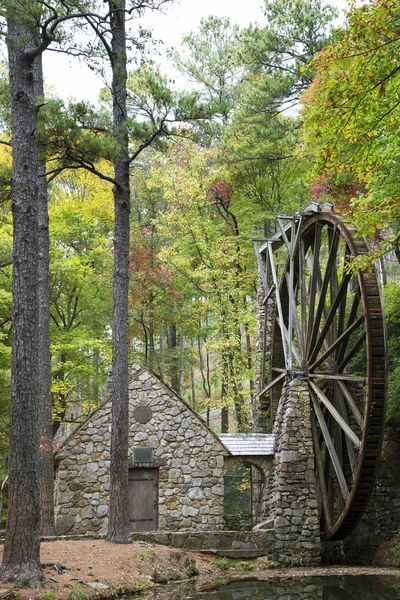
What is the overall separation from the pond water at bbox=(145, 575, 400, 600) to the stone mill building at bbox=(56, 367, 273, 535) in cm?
304

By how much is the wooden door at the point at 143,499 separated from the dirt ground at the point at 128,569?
1.89m

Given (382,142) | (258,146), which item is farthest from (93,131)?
(258,146)

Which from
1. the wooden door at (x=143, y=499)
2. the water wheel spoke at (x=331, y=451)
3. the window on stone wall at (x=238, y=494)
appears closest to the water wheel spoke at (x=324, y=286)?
the water wheel spoke at (x=331, y=451)

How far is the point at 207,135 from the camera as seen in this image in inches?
924

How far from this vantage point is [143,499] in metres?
12.3

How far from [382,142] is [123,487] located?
6.02 metres

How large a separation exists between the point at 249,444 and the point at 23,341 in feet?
22.3

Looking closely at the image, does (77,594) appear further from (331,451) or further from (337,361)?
(337,361)

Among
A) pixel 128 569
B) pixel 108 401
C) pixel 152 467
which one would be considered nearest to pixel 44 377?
pixel 108 401

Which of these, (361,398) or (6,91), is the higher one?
(6,91)

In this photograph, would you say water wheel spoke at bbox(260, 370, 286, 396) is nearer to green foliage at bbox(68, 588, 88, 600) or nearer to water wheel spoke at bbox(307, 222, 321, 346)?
water wheel spoke at bbox(307, 222, 321, 346)

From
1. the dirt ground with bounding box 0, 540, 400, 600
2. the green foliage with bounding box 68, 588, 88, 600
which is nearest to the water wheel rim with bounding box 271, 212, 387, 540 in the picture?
the dirt ground with bounding box 0, 540, 400, 600

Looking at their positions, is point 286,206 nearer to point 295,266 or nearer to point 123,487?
point 295,266

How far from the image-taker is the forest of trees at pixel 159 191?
22.9ft
